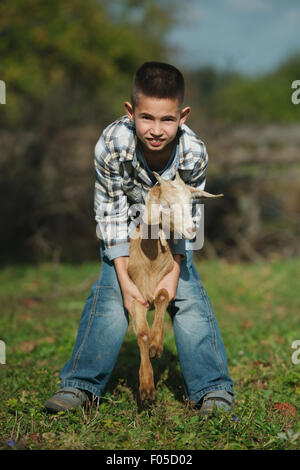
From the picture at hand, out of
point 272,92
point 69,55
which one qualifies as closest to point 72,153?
point 69,55

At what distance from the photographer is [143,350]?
2.91m

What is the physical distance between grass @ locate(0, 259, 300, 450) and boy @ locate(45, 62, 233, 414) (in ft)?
0.61

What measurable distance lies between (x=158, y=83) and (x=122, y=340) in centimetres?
177

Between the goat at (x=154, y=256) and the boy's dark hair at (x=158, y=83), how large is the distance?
0.54 meters

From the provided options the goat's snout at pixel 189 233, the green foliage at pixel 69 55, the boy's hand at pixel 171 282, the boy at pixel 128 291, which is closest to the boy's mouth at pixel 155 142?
the boy at pixel 128 291

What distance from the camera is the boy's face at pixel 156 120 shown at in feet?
9.57

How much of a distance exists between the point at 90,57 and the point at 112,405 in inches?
476

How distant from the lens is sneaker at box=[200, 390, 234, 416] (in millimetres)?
3121

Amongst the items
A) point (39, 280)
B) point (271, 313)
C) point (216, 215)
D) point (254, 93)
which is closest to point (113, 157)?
point (271, 313)

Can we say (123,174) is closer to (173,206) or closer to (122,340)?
(173,206)

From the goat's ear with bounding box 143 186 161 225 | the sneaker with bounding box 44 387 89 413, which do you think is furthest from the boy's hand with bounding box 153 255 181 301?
the sneaker with bounding box 44 387 89 413

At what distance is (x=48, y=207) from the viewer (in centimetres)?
989

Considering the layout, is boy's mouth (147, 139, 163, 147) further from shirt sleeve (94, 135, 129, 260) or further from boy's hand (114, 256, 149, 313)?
boy's hand (114, 256, 149, 313)

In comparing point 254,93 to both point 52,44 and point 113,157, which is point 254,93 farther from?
point 113,157
